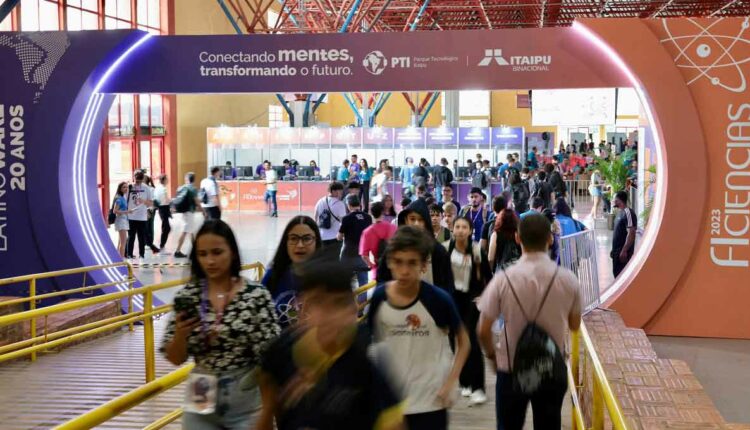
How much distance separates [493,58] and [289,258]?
6443 mm

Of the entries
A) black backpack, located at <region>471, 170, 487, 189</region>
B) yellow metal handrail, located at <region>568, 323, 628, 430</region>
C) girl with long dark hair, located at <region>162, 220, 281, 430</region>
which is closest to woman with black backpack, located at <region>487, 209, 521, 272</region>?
yellow metal handrail, located at <region>568, 323, 628, 430</region>

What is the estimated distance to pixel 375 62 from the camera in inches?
436

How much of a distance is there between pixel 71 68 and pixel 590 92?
21.1 metres

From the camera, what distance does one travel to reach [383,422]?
2.93 metres

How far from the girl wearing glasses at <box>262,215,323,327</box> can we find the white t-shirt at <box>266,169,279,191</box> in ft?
68.5

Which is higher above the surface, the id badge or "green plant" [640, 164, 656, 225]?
"green plant" [640, 164, 656, 225]

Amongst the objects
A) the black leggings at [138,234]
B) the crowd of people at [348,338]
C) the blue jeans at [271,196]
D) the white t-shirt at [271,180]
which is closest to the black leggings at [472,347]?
the crowd of people at [348,338]

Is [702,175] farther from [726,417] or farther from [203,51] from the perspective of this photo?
[203,51]

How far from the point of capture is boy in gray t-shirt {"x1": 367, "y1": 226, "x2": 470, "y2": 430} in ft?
13.3

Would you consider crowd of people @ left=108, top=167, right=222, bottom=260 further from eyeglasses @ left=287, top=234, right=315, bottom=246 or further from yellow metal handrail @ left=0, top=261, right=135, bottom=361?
eyeglasses @ left=287, top=234, right=315, bottom=246

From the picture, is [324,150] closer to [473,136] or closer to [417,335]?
[473,136]

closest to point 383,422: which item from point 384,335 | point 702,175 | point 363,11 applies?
point 384,335

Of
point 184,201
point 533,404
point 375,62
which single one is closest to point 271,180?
point 184,201

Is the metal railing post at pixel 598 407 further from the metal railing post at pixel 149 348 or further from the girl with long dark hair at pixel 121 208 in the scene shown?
the girl with long dark hair at pixel 121 208
